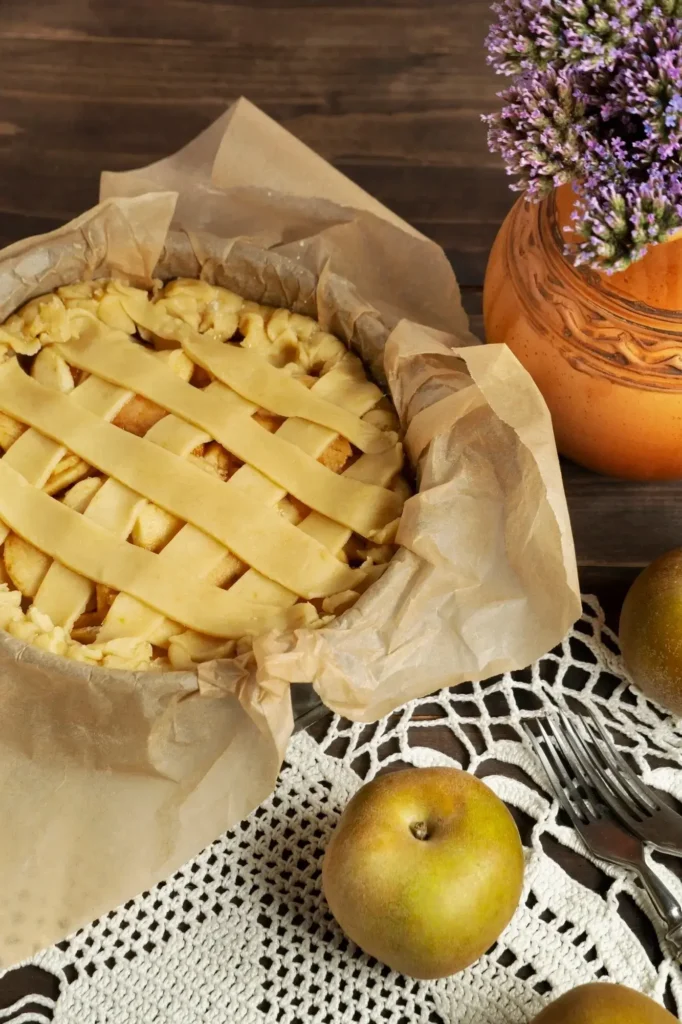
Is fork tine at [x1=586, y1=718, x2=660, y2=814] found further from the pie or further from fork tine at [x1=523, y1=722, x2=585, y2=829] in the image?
the pie

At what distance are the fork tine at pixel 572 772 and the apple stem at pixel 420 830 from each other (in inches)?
6.3

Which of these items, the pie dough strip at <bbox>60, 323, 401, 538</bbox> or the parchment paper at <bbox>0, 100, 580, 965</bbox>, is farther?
the pie dough strip at <bbox>60, 323, 401, 538</bbox>

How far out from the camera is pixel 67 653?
0.82 metres

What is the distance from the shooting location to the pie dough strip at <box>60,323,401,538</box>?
910 mm

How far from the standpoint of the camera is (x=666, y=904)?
0.80 m

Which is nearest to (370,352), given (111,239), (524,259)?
(524,259)

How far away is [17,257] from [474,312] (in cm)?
48

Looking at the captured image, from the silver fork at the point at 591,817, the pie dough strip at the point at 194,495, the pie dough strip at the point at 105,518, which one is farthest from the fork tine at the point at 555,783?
the pie dough strip at the point at 105,518

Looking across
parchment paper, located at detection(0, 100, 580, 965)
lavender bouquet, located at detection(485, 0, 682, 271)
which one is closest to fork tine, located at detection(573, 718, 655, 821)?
parchment paper, located at detection(0, 100, 580, 965)

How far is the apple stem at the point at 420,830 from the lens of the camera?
2.53 feet

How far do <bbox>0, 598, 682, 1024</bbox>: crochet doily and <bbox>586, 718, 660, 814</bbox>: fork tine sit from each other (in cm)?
2

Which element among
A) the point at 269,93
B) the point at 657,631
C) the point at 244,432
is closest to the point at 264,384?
the point at 244,432

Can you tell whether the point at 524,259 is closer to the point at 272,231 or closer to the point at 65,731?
the point at 272,231

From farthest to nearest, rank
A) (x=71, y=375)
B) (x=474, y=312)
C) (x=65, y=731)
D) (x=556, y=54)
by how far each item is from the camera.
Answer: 1. (x=474, y=312)
2. (x=71, y=375)
3. (x=65, y=731)
4. (x=556, y=54)
